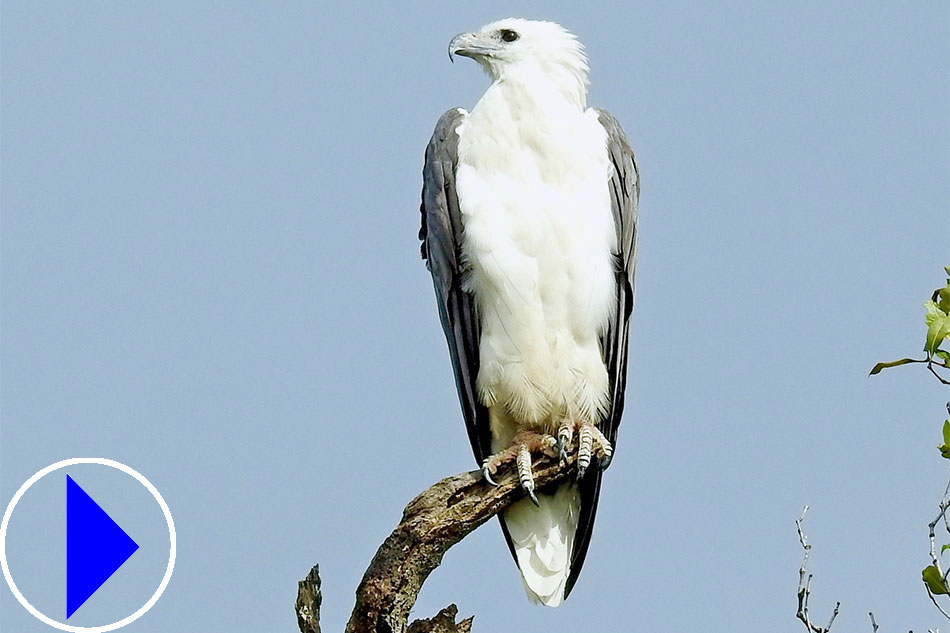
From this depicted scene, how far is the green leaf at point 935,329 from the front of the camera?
4.29 meters

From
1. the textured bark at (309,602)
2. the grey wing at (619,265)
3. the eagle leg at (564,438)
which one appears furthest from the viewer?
the grey wing at (619,265)

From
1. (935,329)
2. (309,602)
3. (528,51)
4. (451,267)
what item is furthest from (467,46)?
(935,329)

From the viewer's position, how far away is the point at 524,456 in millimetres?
6723

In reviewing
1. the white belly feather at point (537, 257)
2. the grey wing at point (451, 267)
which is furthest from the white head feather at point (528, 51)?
the grey wing at point (451, 267)

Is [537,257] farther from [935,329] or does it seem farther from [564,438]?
[935,329]

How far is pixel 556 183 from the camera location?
22.5ft

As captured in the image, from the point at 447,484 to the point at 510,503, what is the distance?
48cm

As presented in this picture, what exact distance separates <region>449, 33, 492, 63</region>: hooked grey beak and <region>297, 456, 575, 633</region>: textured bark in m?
2.47

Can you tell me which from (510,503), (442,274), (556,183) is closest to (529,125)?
(556,183)

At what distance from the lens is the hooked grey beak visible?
762cm

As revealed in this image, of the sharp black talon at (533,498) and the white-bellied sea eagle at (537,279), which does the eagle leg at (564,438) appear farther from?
the sharp black talon at (533,498)

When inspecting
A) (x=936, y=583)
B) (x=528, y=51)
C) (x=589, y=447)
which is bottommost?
(x=936, y=583)

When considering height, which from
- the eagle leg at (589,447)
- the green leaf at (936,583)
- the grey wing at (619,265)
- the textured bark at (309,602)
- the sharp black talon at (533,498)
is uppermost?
the grey wing at (619,265)

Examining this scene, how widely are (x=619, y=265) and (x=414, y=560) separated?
76.9 inches
